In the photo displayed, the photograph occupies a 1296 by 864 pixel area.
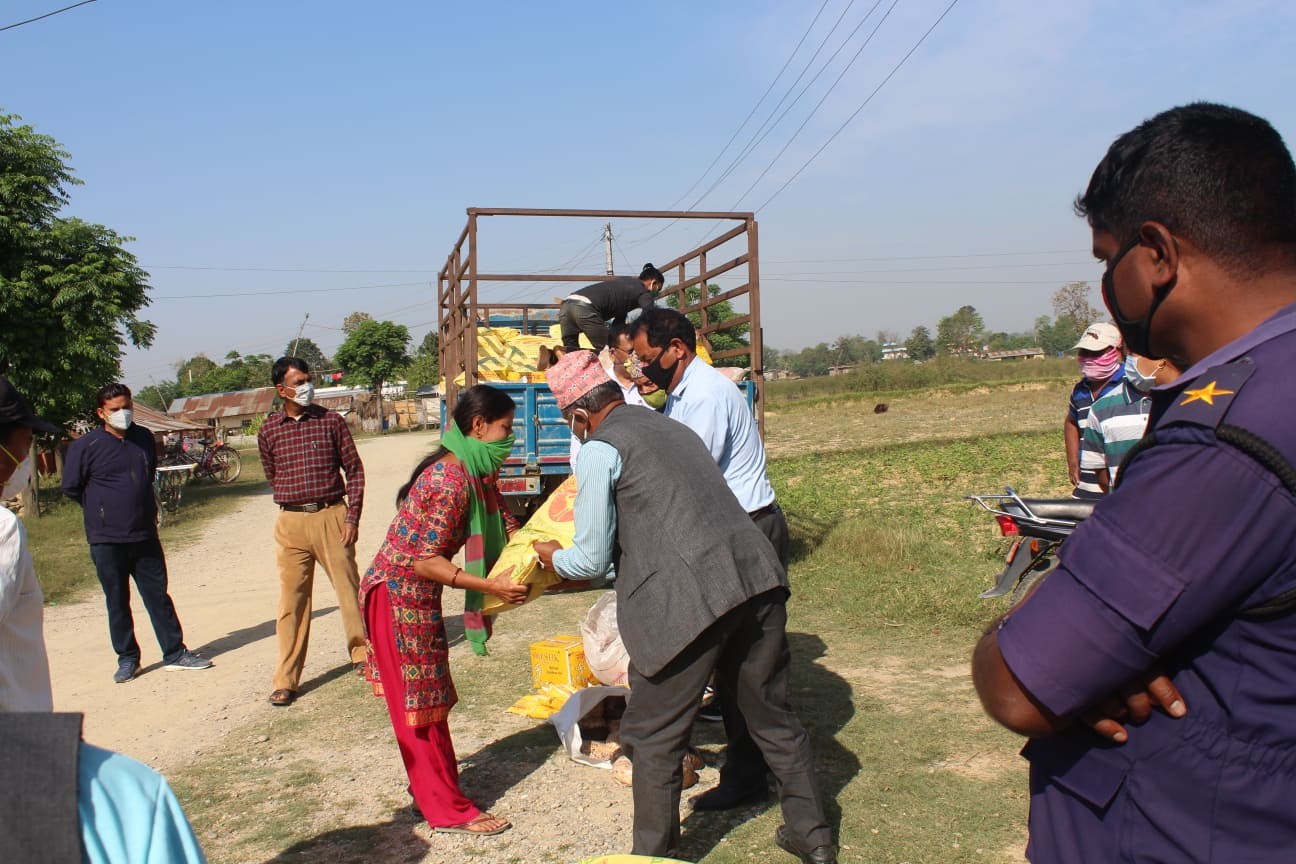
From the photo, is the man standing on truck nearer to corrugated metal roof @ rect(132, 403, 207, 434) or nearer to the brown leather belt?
the brown leather belt

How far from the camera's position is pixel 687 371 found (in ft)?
15.1

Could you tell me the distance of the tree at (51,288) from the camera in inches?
691

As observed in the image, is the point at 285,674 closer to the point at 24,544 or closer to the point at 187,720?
the point at 187,720

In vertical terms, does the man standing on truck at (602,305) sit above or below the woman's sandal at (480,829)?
above

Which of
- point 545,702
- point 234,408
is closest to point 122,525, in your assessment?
point 545,702

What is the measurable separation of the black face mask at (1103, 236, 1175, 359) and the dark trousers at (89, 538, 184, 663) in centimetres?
689

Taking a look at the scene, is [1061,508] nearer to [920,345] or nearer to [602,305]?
[602,305]

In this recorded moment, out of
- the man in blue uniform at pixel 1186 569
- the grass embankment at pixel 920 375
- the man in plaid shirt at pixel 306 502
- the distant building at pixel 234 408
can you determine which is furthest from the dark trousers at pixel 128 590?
the distant building at pixel 234 408

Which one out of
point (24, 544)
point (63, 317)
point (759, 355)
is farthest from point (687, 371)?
point (63, 317)

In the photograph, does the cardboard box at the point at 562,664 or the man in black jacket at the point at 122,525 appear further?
the man in black jacket at the point at 122,525

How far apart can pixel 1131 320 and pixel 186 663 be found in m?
7.20

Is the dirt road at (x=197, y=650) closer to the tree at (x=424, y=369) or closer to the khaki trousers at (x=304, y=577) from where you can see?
the khaki trousers at (x=304, y=577)

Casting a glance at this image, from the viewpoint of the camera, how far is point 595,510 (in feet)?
11.1

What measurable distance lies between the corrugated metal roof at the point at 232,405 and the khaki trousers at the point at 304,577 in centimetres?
5433
